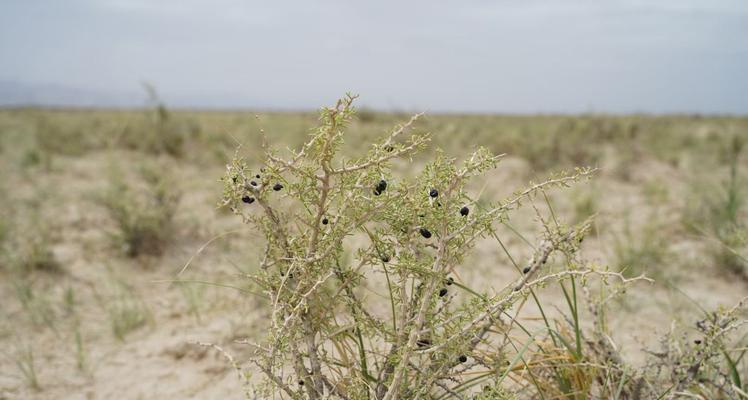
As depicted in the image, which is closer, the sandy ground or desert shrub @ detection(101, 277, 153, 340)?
the sandy ground

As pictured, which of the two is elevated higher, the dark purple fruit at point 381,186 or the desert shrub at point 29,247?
the dark purple fruit at point 381,186

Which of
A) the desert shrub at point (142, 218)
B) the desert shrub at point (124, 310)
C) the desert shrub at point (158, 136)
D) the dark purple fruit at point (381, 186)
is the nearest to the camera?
the dark purple fruit at point (381, 186)

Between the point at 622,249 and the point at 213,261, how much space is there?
11.6 ft

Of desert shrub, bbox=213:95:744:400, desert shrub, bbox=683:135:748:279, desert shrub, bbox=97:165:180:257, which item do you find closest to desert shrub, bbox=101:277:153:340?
desert shrub, bbox=97:165:180:257

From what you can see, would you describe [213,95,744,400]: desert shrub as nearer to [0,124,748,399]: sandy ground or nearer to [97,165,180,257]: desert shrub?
[0,124,748,399]: sandy ground

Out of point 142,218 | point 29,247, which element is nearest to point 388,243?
point 142,218

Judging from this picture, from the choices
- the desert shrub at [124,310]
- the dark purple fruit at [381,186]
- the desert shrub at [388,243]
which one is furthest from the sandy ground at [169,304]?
the dark purple fruit at [381,186]

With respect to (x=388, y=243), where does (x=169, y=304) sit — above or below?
below

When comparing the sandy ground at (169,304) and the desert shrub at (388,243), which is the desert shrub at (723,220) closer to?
the sandy ground at (169,304)

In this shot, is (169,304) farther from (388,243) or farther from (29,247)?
(388,243)

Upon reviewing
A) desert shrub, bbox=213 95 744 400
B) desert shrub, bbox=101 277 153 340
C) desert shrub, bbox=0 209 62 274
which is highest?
desert shrub, bbox=213 95 744 400

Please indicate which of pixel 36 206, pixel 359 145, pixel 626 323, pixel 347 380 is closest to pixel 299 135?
pixel 359 145

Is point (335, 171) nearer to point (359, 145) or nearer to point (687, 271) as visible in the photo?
point (687, 271)

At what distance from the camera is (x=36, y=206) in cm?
553
